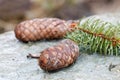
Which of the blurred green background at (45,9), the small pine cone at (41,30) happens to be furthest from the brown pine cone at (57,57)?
the blurred green background at (45,9)

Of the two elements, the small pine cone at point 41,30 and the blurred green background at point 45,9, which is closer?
the small pine cone at point 41,30

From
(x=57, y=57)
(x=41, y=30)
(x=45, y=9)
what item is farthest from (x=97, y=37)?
(x=45, y=9)

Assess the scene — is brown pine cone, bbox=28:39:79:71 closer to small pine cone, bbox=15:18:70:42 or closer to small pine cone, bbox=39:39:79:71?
small pine cone, bbox=39:39:79:71

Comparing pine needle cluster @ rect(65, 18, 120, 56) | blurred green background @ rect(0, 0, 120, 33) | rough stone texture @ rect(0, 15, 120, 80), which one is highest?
pine needle cluster @ rect(65, 18, 120, 56)

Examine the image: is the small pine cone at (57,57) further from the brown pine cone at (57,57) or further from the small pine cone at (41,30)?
the small pine cone at (41,30)

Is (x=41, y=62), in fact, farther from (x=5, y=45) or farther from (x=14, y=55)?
(x=5, y=45)

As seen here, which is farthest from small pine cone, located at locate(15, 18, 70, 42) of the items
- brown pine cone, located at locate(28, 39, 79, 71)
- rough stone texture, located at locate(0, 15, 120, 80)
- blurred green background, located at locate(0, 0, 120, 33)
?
blurred green background, located at locate(0, 0, 120, 33)
